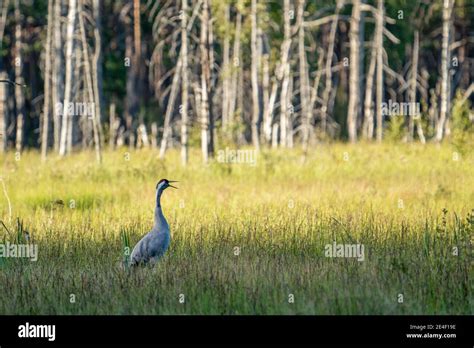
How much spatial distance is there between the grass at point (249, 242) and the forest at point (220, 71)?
15.3 feet

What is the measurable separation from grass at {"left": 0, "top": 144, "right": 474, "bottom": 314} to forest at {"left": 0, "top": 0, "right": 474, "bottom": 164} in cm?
465

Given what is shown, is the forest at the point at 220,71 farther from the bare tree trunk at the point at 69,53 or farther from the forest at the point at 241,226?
the forest at the point at 241,226

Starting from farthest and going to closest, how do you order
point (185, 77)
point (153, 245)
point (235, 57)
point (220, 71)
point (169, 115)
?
point (235, 57), point (220, 71), point (169, 115), point (185, 77), point (153, 245)

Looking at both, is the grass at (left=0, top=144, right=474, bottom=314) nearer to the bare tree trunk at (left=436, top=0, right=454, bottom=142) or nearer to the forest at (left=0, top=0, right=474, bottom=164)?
the forest at (left=0, top=0, right=474, bottom=164)

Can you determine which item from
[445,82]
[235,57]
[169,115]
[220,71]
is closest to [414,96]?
[445,82]

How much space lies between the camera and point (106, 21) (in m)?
46.0

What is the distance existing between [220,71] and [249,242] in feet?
65.6

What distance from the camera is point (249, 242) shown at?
456 inches

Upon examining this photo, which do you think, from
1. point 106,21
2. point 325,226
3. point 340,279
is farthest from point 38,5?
point 340,279

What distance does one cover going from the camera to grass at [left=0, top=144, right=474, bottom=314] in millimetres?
8969

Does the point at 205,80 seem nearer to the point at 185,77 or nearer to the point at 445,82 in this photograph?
the point at 185,77

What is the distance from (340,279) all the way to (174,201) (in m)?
6.37

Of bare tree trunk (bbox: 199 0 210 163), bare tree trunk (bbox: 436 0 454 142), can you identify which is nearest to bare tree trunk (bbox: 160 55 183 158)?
bare tree trunk (bbox: 199 0 210 163)
